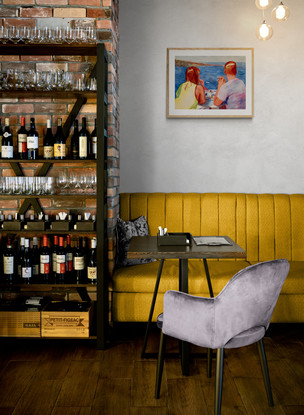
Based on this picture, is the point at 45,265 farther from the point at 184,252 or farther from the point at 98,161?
the point at 184,252

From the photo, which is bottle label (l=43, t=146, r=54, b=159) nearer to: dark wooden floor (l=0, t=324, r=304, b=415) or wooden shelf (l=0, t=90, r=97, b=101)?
wooden shelf (l=0, t=90, r=97, b=101)

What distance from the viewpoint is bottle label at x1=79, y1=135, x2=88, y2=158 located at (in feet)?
9.36

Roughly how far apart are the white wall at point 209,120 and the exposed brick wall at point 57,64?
72cm

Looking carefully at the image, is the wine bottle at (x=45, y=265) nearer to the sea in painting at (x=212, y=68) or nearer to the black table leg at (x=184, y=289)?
the black table leg at (x=184, y=289)

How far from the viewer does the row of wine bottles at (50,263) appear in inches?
112

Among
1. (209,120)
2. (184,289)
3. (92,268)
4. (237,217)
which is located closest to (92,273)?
(92,268)

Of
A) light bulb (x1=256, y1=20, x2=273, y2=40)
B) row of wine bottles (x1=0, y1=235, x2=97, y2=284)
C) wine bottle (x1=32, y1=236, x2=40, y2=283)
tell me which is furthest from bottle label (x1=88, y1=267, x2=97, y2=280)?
light bulb (x1=256, y1=20, x2=273, y2=40)

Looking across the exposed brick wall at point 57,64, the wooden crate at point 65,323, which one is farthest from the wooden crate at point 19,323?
the exposed brick wall at point 57,64

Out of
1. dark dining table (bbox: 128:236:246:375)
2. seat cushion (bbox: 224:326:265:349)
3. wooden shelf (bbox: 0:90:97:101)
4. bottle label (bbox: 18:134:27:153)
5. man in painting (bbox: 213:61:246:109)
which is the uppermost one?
man in painting (bbox: 213:61:246:109)

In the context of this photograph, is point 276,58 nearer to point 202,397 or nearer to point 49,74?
point 49,74

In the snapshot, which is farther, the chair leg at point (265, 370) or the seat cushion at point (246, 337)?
the chair leg at point (265, 370)

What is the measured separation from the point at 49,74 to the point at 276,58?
2175 mm

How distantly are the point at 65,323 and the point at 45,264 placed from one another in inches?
17.3

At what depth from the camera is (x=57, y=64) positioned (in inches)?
119
